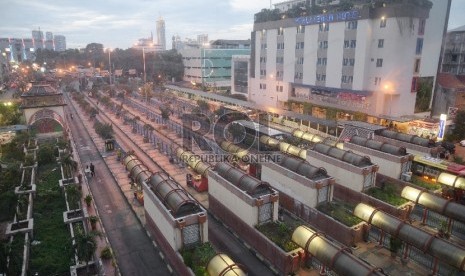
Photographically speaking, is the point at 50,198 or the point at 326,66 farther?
the point at 326,66

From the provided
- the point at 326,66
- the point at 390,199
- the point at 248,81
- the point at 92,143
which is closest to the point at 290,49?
the point at 326,66

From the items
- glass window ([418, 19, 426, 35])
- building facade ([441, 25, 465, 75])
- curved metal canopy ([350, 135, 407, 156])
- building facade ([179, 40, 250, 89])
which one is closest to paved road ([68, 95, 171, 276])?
curved metal canopy ([350, 135, 407, 156])

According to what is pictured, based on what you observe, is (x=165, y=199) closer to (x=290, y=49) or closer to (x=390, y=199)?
(x=390, y=199)

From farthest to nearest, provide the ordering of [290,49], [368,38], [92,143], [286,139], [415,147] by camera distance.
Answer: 1. [290,49]
2. [368,38]
3. [92,143]
4. [286,139]
5. [415,147]

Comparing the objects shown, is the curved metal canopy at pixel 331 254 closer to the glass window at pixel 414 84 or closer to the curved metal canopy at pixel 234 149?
the curved metal canopy at pixel 234 149

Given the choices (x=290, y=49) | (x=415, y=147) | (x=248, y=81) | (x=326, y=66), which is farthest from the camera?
(x=248, y=81)

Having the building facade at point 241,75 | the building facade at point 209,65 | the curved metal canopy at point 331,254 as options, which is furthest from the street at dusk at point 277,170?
the building facade at point 209,65

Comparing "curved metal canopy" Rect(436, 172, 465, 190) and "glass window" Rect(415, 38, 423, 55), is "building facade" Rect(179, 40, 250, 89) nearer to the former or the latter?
"glass window" Rect(415, 38, 423, 55)
